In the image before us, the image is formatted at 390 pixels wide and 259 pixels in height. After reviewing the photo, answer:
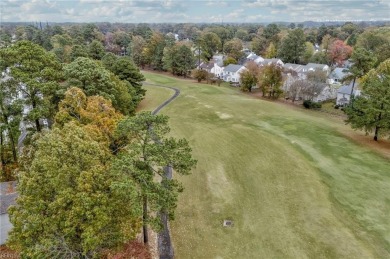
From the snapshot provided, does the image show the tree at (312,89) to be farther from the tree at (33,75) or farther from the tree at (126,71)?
the tree at (33,75)

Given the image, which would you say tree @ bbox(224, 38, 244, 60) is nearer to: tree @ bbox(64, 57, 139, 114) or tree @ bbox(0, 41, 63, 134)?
tree @ bbox(64, 57, 139, 114)

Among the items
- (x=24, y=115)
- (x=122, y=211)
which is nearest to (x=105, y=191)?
(x=122, y=211)

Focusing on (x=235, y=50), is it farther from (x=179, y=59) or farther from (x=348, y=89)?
(x=348, y=89)

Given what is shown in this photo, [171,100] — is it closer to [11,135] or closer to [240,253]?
[11,135]

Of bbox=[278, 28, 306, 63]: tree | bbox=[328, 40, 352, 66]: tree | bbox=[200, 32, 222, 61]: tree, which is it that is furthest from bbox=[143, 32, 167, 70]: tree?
bbox=[328, 40, 352, 66]: tree

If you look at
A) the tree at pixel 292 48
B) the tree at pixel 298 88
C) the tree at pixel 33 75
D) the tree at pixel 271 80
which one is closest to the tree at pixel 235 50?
the tree at pixel 292 48

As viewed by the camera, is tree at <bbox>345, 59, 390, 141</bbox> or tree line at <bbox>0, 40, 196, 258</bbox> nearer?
tree line at <bbox>0, 40, 196, 258</bbox>
